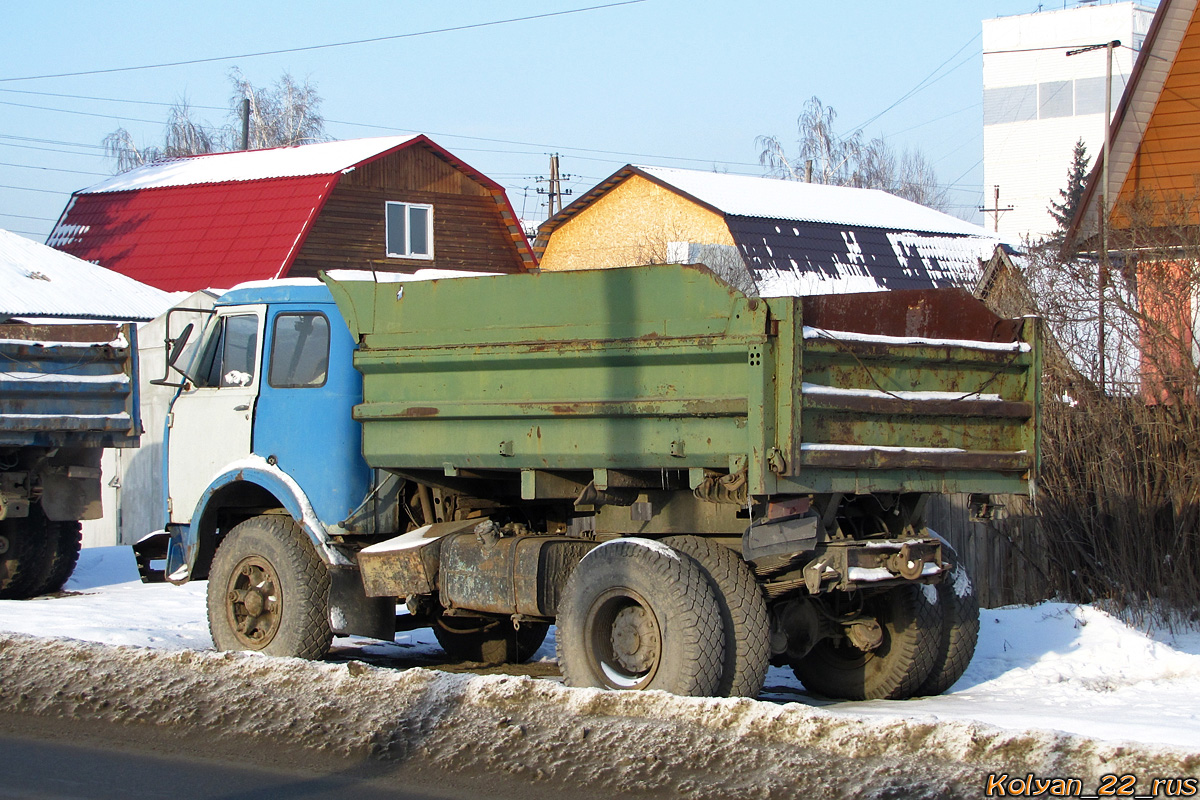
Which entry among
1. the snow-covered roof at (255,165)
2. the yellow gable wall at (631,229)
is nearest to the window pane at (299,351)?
the snow-covered roof at (255,165)

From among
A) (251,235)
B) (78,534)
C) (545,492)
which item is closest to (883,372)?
(545,492)

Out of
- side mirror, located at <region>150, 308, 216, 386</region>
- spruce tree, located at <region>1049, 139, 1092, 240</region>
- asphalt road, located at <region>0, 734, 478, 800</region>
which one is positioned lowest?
asphalt road, located at <region>0, 734, 478, 800</region>

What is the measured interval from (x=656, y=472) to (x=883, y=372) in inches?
54.1

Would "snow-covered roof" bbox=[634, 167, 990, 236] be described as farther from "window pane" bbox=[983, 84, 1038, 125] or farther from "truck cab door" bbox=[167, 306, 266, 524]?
"window pane" bbox=[983, 84, 1038, 125]

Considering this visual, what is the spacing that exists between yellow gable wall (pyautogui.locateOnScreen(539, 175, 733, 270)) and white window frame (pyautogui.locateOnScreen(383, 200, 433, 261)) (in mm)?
5501

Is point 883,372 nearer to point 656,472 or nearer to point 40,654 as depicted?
point 656,472

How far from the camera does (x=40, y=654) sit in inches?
352

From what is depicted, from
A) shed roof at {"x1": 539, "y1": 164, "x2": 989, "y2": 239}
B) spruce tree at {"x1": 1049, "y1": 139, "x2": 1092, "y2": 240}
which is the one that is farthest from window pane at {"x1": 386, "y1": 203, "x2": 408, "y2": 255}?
spruce tree at {"x1": 1049, "y1": 139, "x2": 1092, "y2": 240}

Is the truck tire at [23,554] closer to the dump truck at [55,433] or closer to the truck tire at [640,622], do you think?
the dump truck at [55,433]

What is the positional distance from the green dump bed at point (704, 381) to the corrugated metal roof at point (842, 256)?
78.3 ft

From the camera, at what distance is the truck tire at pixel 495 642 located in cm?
1002

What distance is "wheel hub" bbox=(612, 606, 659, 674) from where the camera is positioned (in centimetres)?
752

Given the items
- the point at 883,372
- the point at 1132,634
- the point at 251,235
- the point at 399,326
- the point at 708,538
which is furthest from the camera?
the point at 251,235

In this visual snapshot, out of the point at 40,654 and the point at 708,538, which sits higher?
the point at 708,538
